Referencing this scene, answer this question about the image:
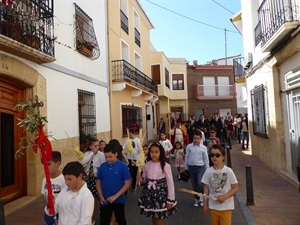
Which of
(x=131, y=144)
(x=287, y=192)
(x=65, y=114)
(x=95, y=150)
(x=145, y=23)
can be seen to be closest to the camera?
(x=95, y=150)

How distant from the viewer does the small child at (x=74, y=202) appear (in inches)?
108

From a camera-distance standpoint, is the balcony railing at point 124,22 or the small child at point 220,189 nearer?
the small child at point 220,189

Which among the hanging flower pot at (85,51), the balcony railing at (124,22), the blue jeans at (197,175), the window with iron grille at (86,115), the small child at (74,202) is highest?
the balcony railing at (124,22)

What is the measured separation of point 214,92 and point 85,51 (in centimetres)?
2349

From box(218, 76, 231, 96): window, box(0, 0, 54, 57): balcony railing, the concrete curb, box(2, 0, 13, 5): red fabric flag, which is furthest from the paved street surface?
box(218, 76, 231, 96): window

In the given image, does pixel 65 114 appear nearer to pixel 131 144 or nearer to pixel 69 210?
pixel 131 144

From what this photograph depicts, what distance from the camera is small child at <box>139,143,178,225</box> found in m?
3.80

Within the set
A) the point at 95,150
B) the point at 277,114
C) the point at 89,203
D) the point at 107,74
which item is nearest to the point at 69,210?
the point at 89,203

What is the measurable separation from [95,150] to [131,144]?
84.2 inches

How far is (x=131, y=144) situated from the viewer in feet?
24.0

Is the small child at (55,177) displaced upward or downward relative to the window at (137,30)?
downward

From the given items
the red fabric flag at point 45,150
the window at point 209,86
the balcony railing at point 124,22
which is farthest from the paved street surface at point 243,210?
the window at point 209,86

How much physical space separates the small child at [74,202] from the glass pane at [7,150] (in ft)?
13.1

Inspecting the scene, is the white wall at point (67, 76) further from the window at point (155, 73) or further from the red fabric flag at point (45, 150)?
the window at point (155, 73)
